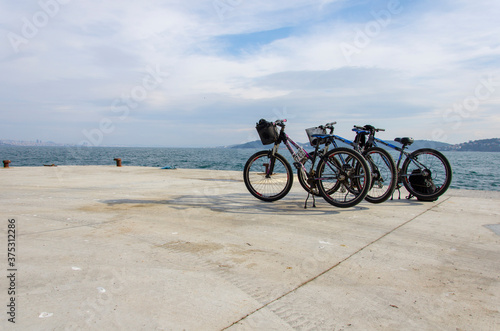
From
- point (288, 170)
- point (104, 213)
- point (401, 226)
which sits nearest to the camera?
point (401, 226)

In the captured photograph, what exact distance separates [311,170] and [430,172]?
2092 mm

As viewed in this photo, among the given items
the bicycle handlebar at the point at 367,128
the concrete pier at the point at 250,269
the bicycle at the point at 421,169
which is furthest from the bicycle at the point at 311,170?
the bicycle at the point at 421,169

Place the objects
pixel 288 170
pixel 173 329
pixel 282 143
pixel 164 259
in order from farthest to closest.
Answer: pixel 282 143 < pixel 288 170 < pixel 164 259 < pixel 173 329

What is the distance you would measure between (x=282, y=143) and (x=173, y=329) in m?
4.20

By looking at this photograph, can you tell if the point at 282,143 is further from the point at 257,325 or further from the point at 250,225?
the point at 257,325

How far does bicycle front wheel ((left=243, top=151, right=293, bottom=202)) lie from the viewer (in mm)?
5527

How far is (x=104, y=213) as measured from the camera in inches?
179

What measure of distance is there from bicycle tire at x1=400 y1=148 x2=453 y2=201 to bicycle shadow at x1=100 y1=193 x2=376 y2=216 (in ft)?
3.94

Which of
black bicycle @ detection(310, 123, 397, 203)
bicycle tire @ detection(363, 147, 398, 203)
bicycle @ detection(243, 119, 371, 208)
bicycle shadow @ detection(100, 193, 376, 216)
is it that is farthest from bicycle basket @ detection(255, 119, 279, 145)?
bicycle tire @ detection(363, 147, 398, 203)

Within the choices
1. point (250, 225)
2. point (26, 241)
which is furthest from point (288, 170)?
point (26, 241)

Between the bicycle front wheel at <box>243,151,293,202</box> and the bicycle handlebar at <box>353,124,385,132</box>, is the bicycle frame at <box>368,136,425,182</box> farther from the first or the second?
the bicycle front wheel at <box>243,151,293,202</box>

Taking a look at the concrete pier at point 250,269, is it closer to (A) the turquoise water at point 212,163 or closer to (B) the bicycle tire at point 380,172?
(B) the bicycle tire at point 380,172

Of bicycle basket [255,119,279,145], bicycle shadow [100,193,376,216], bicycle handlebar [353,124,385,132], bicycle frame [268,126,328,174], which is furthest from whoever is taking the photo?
bicycle handlebar [353,124,385,132]

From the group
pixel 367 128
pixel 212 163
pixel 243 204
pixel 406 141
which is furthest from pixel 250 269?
pixel 212 163
